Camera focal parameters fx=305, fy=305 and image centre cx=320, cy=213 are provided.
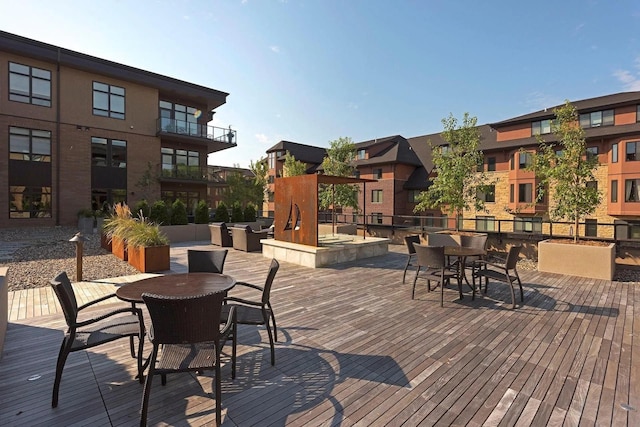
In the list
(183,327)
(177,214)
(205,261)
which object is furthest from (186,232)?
(183,327)

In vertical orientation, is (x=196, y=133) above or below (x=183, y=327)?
above

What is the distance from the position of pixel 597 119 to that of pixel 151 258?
94.5 ft

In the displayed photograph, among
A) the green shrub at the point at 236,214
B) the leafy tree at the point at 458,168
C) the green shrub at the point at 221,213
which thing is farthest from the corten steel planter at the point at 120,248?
the leafy tree at the point at 458,168

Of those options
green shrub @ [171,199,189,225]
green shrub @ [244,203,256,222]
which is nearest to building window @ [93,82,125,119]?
green shrub @ [171,199,189,225]

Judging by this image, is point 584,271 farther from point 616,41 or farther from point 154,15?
point 154,15

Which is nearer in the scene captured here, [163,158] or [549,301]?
[549,301]

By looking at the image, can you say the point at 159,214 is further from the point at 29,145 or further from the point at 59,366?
the point at 59,366

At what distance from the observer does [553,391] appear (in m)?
2.70

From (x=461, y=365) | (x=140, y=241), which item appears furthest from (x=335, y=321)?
(x=140, y=241)

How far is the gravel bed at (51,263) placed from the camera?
6758 mm

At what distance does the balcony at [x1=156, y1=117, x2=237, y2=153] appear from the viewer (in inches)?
856

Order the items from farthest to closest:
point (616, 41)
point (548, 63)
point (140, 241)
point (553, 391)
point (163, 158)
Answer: point (163, 158)
point (548, 63)
point (616, 41)
point (140, 241)
point (553, 391)

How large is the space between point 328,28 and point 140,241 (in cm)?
969

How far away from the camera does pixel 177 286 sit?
3229mm
